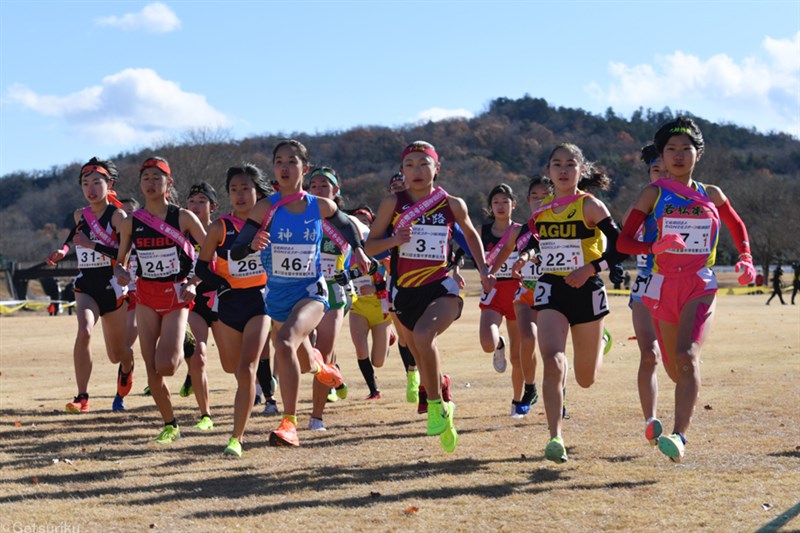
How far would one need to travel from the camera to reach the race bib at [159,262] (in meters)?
8.96

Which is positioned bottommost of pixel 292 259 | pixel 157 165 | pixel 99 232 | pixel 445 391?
pixel 445 391

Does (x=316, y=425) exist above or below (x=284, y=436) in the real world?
below

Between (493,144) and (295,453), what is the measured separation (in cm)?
16513

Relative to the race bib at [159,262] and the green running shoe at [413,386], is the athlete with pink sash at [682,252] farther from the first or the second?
the green running shoe at [413,386]

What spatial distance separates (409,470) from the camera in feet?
24.0

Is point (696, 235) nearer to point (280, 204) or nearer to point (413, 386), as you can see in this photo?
point (280, 204)

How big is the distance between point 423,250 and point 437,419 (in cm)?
139

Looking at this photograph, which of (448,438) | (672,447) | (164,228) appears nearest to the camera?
(672,447)

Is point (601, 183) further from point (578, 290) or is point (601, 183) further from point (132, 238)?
point (132, 238)

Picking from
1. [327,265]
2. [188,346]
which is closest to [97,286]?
[188,346]

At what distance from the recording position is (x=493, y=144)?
170875mm

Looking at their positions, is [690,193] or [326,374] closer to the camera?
[690,193]

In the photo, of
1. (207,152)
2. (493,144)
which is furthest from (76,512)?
(493,144)

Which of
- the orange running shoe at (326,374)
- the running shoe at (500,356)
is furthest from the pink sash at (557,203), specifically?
the running shoe at (500,356)
